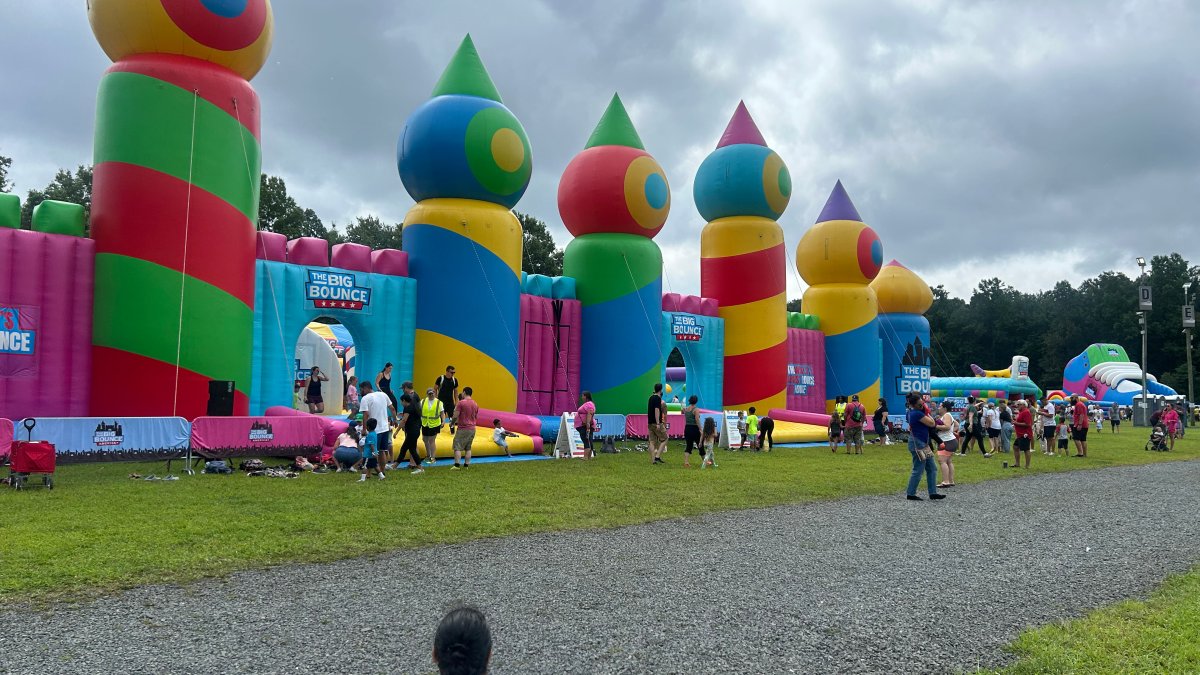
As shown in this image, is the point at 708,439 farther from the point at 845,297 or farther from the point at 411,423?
the point at 845,297

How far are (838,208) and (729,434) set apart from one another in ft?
33.1

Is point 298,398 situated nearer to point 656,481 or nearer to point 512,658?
point 656,481

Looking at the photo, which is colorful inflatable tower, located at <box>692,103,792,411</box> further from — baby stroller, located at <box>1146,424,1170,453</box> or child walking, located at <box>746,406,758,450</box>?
baby stroller, located at <box>1146,424,1170,453</box>

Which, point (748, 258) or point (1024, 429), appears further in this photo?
point (748, 258)

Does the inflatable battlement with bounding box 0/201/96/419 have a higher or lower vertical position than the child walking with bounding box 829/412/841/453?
higher

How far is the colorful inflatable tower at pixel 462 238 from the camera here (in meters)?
15.1

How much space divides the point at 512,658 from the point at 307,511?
14.7 ft

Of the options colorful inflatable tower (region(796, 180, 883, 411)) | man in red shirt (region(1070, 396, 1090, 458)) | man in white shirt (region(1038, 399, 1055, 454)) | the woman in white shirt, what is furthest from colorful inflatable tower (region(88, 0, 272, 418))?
colorful inflatable tower (region(796, 180, 883, 411))

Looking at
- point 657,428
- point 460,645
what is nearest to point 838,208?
point 657,428

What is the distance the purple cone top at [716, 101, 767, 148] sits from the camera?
2083 centimetres

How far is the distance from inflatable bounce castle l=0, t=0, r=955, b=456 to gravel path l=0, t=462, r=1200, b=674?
663cm

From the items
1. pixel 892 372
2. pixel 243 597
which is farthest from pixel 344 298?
pixel 892 372

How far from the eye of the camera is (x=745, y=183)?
66.5 ft

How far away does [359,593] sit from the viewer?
4.87 metres
